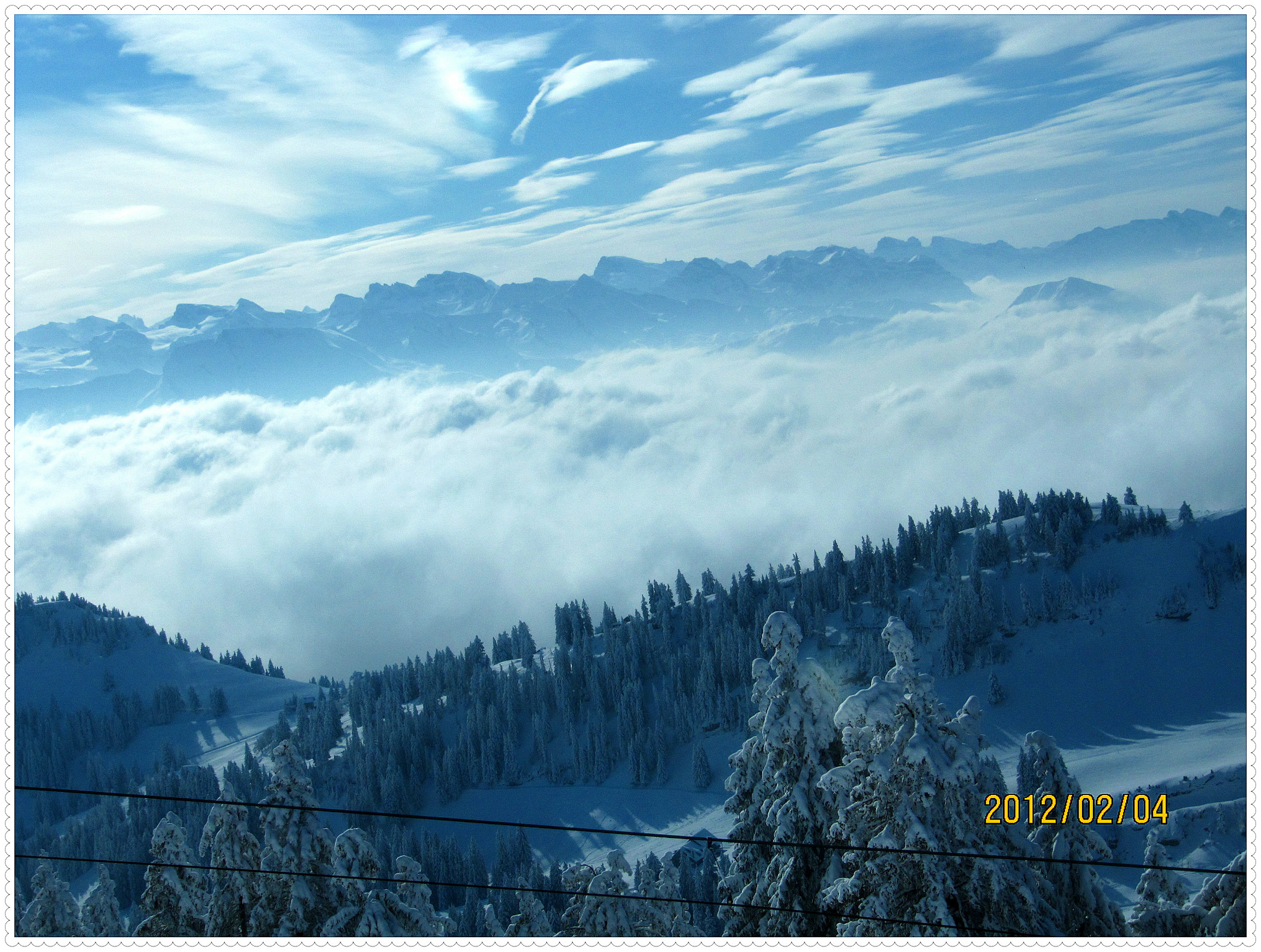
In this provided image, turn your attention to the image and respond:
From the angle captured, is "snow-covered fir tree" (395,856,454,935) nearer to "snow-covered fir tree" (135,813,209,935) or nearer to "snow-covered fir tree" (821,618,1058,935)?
"snow-covered fir tree" (135,813,209,935)

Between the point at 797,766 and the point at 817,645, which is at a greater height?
the point at 797,766

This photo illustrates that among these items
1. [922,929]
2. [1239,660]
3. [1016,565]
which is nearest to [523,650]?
[1016,565]

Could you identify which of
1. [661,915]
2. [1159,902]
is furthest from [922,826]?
[661,915]

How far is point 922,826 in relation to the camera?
68.8 ft

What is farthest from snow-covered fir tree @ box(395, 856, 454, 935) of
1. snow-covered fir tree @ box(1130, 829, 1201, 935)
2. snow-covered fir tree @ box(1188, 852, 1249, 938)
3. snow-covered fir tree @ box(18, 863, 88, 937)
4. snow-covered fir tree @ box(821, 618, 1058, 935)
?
snow-covered fir tree @ box(1188, 852, 1249, 938)

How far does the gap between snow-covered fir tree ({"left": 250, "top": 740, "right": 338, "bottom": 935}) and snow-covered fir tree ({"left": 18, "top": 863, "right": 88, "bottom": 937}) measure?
11.4m

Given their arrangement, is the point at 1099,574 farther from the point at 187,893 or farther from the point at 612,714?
the point at 187,893

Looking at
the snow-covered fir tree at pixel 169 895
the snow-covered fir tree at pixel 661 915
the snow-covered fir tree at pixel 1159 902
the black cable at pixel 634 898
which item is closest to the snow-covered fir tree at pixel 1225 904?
the snow-covered fir tree at pixel 1159 902

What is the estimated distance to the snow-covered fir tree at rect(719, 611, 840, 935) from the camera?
2528 cm

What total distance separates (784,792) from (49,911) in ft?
93.9

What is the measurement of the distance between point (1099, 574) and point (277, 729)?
17536 cm

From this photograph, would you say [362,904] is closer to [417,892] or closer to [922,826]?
[417,892]

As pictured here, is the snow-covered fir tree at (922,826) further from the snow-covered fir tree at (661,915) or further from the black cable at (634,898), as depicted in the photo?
the snow-covered fir tree at (661,915)

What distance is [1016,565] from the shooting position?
157 metres
